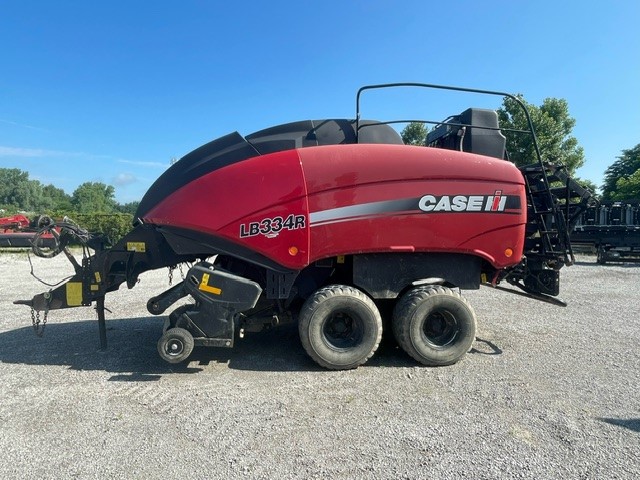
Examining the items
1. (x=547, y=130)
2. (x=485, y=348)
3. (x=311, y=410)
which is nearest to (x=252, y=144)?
(x=311, y=410)

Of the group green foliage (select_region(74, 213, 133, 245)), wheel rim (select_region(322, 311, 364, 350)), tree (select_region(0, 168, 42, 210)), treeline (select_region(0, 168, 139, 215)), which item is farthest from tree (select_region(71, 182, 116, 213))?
wheel rim (select_region(322, 311, 364, 350))

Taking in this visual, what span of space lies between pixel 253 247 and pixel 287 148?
4.07 feet

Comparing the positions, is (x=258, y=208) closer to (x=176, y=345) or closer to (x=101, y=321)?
(x=176, y=345)

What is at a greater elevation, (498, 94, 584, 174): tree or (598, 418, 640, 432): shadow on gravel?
(498, 94, 584, 174): tree

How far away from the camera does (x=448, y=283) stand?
4.77 metres

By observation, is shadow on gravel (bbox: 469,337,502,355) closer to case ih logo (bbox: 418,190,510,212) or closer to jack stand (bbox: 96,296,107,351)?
case ih logo (bbox: 418,190,510,212)

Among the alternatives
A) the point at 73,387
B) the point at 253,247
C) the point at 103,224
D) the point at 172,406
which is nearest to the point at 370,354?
the point at 253,247

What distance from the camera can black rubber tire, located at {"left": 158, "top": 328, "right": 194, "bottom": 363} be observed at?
13.6ft

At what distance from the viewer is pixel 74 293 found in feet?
15.7

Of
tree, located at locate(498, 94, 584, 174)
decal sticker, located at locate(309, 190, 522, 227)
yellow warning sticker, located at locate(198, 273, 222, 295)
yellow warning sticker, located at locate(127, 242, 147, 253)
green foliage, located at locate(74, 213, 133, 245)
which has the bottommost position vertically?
yellow warning sticker, located at locate(198, 273, 222, 295)

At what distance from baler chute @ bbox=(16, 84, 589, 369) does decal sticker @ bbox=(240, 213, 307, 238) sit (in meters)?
0.01

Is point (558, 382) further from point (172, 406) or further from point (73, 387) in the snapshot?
point (73, 387)

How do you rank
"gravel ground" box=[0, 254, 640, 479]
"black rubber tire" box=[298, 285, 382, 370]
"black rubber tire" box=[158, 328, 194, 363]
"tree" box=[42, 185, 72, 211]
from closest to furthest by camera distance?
"gravel ground" box=[0, 254, 640, 479] → "black rubber tire" box=[158, 328, 194, 363] → "black rubber tire" box=[298, 285, 382, 370] → "tree" box=[42, 185, 72, 211]

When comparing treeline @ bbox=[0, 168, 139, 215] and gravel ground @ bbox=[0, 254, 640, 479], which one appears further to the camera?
treeline @ bbox=[0, 168, 139, 215]
